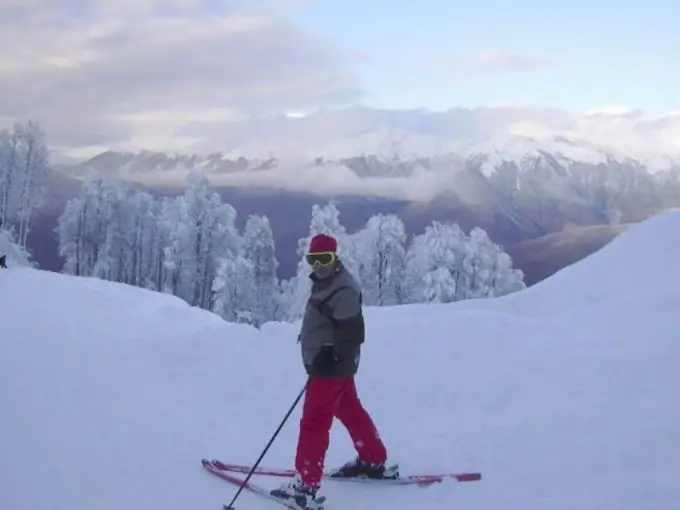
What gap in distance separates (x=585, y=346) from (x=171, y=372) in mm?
5064

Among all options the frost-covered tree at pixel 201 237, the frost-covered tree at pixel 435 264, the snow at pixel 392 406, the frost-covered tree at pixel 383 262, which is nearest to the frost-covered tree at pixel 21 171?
the frost-covered tree at pixel 201 237

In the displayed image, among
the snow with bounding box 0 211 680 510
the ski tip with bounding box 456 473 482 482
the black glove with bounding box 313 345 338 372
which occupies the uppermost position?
the black glove with bounding box 313 345 338 372

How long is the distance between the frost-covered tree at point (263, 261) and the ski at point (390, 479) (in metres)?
37.0

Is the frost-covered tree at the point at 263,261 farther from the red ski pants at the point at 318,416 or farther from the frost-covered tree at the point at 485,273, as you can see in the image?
the red ski pants at the point at 318,416

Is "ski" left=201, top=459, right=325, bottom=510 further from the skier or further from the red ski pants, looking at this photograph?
the red ski pants

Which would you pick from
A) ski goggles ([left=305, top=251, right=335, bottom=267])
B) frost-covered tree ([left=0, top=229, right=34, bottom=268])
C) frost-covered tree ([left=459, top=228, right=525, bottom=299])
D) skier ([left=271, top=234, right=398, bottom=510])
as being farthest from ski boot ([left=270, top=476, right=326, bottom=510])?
frost-covered tree ([left=0, top=229, right=34, bottom=268])

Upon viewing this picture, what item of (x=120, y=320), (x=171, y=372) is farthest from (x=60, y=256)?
(x=171, y=372)

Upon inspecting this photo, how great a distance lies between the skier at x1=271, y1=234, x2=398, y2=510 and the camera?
18.0ft

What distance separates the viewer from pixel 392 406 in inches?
303

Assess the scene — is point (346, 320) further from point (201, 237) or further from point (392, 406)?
point (201, 237)

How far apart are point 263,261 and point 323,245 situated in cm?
3834

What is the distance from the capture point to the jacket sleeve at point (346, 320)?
548cm

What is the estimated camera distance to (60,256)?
47.1 m

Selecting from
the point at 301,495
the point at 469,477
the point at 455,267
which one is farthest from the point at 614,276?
the point at 455,267
